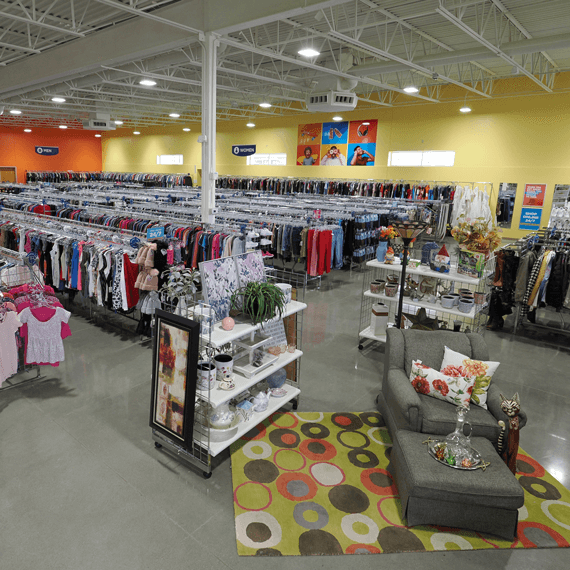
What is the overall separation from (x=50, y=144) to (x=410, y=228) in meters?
28.9

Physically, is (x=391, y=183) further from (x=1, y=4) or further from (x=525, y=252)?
(x=1, y=4)

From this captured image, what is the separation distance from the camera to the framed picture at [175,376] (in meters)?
3.09

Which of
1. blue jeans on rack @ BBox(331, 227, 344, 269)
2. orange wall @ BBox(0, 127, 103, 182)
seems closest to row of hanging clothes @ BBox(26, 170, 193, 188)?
orange wall @ BBox(0, 127, 103, 182)

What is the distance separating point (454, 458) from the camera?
2.93m

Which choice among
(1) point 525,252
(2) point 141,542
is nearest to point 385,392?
(2) point 141,542

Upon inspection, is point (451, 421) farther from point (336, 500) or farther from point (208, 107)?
point (208, 107)

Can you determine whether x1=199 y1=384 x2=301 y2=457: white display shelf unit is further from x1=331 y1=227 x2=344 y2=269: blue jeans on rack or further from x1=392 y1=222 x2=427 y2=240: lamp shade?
x1=331 y1=227 x2=344 y2=269: blue jeans on rack

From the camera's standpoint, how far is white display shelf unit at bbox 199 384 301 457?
10.7 ft

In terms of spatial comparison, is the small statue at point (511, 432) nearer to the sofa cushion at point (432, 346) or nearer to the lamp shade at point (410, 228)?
the sofa cushion at point (432, 346)

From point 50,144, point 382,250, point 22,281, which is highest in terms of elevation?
point 50,144

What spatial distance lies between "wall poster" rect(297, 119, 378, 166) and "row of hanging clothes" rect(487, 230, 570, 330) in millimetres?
12393

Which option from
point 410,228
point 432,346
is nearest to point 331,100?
point 410,228

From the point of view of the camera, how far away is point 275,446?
3.66m

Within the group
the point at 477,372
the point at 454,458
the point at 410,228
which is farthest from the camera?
the point at 410,228
